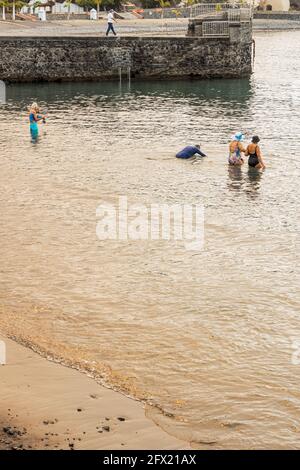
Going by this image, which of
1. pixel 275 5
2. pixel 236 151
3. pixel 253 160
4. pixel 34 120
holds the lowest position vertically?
pixel 253 160

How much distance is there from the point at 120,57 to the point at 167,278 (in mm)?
41758

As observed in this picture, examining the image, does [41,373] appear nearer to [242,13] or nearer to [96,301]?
[96,301]

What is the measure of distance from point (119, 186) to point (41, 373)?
45.9ft

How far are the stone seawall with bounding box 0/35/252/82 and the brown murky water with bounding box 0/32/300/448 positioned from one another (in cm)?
2008

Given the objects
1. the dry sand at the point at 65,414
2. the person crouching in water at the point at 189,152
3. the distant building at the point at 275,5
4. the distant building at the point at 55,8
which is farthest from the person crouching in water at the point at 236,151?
the distant building at the point at 275,5

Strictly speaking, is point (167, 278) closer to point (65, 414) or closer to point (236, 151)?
point (65, 414)

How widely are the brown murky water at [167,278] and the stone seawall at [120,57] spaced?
20.1 meters

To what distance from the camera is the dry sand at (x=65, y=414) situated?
10727 mm

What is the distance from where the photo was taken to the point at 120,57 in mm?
57375

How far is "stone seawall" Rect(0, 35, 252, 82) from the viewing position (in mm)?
55531

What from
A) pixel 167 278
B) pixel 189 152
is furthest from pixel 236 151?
pixel 167 278

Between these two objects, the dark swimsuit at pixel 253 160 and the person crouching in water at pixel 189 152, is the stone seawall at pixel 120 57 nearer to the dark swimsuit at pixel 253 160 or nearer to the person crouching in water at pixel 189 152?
the person crouching in water at pixel 189 152

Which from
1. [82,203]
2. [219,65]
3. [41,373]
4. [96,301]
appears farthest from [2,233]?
[219,65]

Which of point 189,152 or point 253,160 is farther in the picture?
point 189,152
